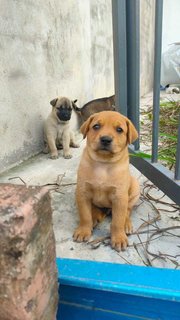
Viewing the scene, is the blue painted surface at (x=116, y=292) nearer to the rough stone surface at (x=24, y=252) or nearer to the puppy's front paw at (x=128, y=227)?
the rough stone surface at (x=24, y=252)

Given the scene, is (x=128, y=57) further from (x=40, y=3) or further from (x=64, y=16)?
(x=64, y=16)

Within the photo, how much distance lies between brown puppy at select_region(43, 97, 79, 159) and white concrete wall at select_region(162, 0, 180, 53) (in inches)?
295

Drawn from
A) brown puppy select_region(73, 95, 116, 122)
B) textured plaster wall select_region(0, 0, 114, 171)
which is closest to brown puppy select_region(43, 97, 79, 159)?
textured plaster wall select_region(0, 0, 114, 171)

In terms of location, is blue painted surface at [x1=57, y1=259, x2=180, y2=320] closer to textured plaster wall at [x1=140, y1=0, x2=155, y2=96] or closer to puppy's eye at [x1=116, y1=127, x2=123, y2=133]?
puppy's eye at [x1=116, y1=127, x2=123, y2=133]

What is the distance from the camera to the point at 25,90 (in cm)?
309

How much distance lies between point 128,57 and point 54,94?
1678mm

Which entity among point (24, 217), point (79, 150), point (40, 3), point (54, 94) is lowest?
point (79, 150)

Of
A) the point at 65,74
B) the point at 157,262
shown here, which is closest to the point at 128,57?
the point at 157,262

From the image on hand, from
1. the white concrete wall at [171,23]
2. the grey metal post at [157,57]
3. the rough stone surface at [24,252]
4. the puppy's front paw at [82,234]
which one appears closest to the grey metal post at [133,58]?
the grey metal post at [157,57]

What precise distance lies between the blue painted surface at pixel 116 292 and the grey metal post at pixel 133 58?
4.64 feet

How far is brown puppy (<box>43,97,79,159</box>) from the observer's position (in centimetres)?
327

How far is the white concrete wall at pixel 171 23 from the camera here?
32.1 feet

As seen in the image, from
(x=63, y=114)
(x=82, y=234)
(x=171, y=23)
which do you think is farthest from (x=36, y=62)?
(x=171, y=23)

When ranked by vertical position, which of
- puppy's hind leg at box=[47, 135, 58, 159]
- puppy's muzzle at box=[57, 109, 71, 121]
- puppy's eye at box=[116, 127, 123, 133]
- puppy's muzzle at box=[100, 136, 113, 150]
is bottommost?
puppy's hind leg at box=[47, 135, 58, 159]
